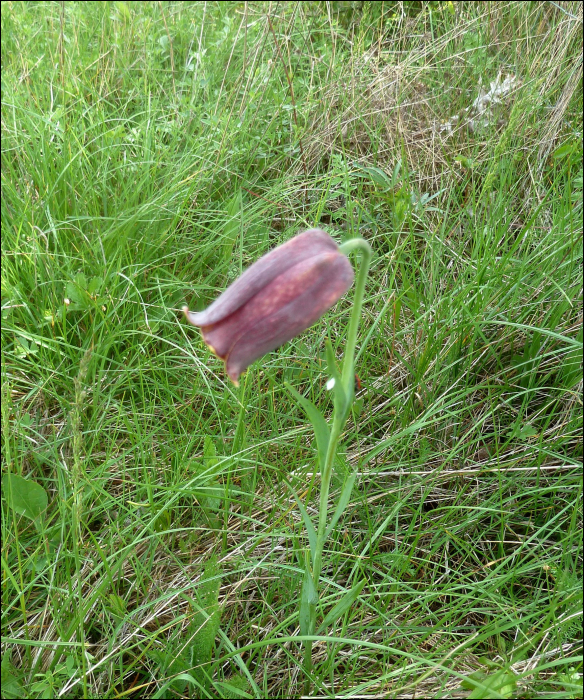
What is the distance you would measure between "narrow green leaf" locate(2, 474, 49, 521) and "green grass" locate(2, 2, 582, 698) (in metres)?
0.03

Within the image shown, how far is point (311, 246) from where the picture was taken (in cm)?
108

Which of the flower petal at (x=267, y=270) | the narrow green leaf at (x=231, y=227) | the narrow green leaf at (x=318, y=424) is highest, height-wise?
the flower petal at (x=267, y=270)

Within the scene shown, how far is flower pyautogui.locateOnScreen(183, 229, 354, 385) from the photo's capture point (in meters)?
1.05

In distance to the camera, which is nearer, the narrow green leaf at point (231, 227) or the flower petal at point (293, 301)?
the flower petal at point (293, 301)

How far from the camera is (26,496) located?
4.84 ft

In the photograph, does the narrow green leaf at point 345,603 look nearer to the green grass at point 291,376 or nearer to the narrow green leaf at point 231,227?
the green grass at point 291,376

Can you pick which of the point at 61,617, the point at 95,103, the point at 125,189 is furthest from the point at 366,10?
the point at 61,617

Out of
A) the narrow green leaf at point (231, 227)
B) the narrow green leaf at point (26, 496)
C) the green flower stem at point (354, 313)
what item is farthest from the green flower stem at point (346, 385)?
the narrow green leaf at point (231, 227)

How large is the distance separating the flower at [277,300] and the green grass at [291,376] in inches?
9.1

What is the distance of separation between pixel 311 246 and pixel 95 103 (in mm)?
2055

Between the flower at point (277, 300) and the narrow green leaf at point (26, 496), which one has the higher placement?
the flower at point (277, 300)

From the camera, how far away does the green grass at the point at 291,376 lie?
4.30 ft

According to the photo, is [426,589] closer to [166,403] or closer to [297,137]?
[166,403]

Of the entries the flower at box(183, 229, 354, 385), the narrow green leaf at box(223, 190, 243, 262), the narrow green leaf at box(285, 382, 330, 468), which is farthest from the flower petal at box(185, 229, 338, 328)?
the narrow green leaf at box(223, 190, 243, 262)
